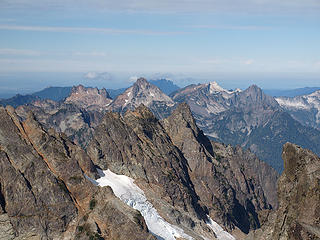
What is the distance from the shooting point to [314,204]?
51.2 meters

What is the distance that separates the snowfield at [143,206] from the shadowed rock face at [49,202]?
24.3 metres

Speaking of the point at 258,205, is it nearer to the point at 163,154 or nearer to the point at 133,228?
the point at 163,154

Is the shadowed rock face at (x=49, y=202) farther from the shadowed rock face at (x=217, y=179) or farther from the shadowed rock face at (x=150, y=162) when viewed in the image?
the shadowed rock face at (x=217, y=179)

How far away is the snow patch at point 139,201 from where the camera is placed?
120719mm

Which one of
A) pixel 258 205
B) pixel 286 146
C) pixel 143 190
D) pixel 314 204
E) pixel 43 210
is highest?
pixel 286 146

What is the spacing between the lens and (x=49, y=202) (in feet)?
311

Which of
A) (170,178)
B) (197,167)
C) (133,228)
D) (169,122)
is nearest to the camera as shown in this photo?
(133,228)

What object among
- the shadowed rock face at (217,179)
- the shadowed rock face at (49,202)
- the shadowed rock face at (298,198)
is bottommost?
the shadowed rock face at (217,179)

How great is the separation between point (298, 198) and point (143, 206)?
3134 inches

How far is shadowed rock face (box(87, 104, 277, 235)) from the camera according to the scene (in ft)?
470

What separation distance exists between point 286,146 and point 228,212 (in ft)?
364

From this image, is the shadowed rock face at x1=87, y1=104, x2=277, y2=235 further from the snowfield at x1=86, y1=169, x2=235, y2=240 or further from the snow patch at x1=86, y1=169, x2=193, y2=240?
the snowfield at x1=86, y1=169, x2=235, y2=240

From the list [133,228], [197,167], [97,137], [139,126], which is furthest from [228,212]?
[133,228]

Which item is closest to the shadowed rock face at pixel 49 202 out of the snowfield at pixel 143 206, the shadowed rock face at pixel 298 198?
the snowfield at pixel 143 206
